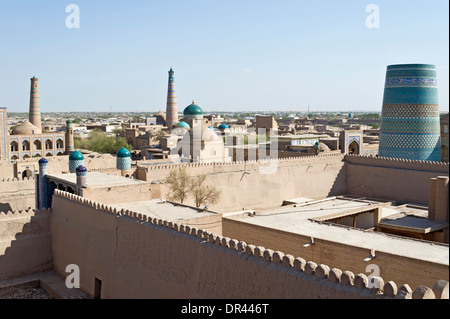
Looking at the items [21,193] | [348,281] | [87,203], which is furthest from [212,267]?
[21,193]

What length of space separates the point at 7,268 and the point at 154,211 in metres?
3.88

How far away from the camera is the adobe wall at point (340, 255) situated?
874 centimetres

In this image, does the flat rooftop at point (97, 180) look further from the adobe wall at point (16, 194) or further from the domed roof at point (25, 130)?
the domed roof at point (25, 130)

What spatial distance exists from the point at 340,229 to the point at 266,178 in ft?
23.6

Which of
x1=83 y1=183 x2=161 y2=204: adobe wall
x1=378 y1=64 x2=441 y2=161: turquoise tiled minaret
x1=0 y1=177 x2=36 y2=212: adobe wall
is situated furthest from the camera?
x1=378 y1=64 x2=441 y2=161: turquoise tiled minaret

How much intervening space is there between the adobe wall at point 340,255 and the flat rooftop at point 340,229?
0.57 ft

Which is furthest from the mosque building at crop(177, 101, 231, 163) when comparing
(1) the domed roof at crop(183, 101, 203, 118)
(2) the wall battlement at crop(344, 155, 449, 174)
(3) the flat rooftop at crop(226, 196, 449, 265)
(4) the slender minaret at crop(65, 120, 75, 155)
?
(1) the domed roof at crop(183, 101, 203, 118)

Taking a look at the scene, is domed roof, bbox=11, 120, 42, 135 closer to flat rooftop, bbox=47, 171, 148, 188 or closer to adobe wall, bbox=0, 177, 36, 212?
adobe wall, bbox=0, 177, 36, 212

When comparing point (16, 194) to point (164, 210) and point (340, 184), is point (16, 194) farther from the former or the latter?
point (340, 184)

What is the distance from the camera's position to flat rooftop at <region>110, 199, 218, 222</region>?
1159 centimetres

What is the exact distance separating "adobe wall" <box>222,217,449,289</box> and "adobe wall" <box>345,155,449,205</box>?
8711 mm

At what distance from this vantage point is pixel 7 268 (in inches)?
468

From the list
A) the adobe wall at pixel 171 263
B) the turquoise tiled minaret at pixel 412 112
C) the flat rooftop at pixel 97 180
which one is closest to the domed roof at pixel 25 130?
the flat rooftop at pixel 97 180
